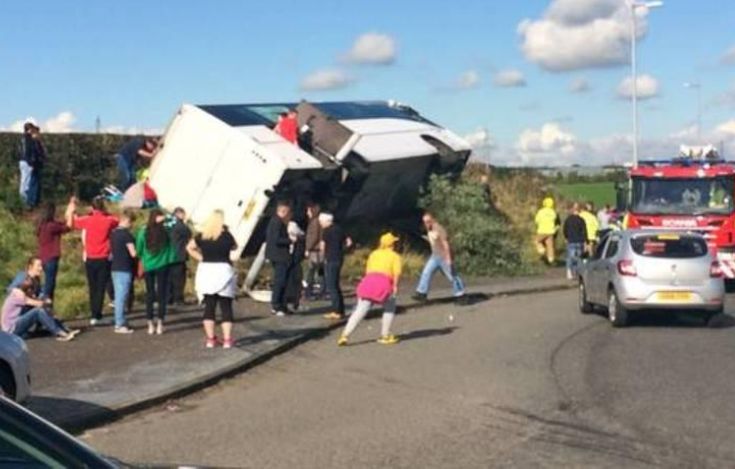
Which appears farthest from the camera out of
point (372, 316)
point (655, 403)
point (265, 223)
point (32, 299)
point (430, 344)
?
point (265, 223)

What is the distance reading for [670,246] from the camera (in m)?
18.0

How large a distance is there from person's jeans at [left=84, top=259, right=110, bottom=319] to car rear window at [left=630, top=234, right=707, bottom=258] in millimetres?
8248

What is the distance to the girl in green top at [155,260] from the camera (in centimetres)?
1570

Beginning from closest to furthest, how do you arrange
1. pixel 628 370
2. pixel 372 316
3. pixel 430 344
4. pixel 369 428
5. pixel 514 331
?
pixel 369 428, pixel 628 370, pixel 430 344, pixel 514 331, pixel 372 316

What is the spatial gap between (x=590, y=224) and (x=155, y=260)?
660 inches

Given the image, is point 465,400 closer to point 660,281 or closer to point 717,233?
point 660,281

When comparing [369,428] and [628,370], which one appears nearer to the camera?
[369,428]

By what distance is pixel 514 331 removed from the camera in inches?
680

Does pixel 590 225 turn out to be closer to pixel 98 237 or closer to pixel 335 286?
pixel 335 286

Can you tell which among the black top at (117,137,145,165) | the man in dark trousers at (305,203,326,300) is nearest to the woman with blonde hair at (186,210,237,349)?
the man in dark trousers at (305,203,326,300)

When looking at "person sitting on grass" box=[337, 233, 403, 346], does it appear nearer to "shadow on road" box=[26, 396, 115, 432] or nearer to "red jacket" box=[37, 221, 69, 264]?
"red jacket" box=[37, 221, 69, 264]

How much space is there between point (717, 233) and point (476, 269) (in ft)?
20.4

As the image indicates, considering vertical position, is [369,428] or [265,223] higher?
[265,223]

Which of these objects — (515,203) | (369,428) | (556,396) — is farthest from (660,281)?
(515,203)
